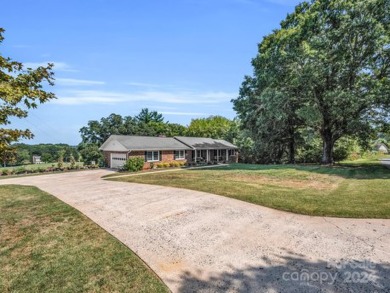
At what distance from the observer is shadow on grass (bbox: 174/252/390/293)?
3895 millimetres

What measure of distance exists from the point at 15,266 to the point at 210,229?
453 centimetres

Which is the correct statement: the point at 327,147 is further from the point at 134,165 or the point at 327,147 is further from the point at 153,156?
the point at 134,165

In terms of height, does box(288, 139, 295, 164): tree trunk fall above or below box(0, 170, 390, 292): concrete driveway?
above

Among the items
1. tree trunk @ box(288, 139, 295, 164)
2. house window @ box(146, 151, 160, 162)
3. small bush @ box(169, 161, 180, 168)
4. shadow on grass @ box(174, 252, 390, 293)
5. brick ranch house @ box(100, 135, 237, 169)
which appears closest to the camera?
shadow on grass @ box(174, 252, 390, 293)

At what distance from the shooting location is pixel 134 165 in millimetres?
23469

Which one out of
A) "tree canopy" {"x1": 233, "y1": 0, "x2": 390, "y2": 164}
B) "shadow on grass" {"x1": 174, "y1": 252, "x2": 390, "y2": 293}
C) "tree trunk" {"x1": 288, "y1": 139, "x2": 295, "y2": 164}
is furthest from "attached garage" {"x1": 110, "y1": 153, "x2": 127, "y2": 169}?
"shadow on grass" {"x1": 174, "y1": 252, "x2": 390, "y2": 293}

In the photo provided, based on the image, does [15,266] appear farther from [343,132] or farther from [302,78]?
[343,132]

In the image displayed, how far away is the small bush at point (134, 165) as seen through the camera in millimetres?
23312

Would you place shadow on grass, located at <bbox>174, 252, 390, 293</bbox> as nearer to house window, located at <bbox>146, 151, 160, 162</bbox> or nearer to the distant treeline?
house window, located at <bbox>146, 151, 160, 162</bbox>

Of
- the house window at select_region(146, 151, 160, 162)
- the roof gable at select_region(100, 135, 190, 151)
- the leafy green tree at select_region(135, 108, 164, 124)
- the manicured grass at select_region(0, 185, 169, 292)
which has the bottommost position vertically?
the manicured grass at select_region(0, 185, 169, 292)

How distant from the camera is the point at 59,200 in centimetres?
1033

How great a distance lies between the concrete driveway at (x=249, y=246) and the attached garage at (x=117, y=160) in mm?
17141

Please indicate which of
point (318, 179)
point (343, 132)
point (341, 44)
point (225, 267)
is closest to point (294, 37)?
point (341, 44)

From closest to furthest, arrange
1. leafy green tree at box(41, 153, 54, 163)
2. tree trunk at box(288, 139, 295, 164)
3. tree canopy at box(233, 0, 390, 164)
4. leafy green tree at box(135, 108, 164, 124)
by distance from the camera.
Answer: tree canopy at box(233, 0, 390, 164) < tree trunk at box(288, 139, 295, 164) < leafy green tree at box(41, 153, 54, 163) < leafy green tree at box(135, 108, 164, 124)
